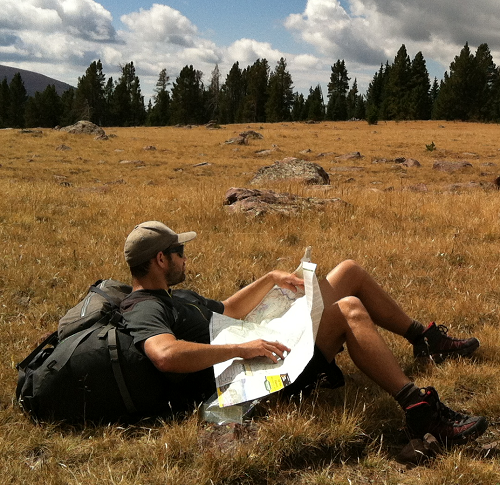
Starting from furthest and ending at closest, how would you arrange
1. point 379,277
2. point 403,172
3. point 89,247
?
point 403,172, point 89,247, point 379,277

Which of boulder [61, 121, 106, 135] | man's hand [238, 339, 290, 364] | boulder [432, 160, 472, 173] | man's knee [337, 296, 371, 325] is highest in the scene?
boulder [61, 121, 106, 135]

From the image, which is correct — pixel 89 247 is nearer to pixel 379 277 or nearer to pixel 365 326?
pixel 379 277

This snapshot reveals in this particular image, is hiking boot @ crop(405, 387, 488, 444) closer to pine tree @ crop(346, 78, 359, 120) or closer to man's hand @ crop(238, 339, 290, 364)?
man's hand @ crop(238, 339, 290, 364)

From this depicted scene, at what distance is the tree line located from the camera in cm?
7181

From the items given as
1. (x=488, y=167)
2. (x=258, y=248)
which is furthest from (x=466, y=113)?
(x=258, y=248)

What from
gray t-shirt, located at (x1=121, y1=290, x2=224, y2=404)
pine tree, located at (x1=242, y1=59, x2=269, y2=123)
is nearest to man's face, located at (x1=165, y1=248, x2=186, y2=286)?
gray t-shirt, located at (x1=121, y1=290, x2=224, y2=404)

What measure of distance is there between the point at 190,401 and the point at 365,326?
1187mm

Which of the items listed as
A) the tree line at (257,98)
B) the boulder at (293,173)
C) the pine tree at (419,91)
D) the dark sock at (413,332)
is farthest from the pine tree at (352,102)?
the dark sock at (413,332)

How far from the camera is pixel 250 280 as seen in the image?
5930 millimetres

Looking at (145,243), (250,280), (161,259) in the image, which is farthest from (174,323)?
(250,280)

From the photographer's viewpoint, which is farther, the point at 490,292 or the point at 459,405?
the point at 490,292

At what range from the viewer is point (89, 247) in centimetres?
681

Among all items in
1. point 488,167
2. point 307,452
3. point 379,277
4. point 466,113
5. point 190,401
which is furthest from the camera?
point 466,113

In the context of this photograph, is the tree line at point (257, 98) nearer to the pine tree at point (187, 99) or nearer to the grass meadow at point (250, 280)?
the pine tree at point (187, 99)
